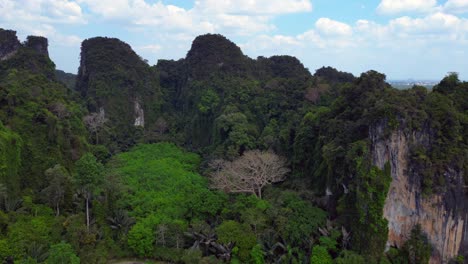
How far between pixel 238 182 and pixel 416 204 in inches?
438

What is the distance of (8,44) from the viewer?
48.5m

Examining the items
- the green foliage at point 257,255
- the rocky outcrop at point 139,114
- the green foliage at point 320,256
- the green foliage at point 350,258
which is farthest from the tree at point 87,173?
the rocky outcrop at point 139,114

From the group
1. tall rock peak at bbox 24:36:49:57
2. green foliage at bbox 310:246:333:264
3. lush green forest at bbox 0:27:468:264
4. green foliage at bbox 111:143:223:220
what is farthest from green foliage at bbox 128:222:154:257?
tall rock peak at bbox 24:36:49:57

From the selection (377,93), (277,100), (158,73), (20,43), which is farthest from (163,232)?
(158,73)

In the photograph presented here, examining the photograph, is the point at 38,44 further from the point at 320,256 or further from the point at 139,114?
the point at 320,256

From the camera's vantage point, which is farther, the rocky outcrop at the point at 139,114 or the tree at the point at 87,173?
the rocky outcrop at the point at 139,114

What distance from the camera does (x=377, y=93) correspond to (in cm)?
2308

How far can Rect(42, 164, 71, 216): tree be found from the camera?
958 inches

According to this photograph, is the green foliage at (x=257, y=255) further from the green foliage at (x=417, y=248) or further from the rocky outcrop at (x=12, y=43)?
the rocky outcrop at (x=12, y=43)

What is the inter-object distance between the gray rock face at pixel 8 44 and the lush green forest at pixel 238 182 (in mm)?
9227

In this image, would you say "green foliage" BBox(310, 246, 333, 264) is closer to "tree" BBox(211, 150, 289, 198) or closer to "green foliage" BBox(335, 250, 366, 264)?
"green foliage" BBox(335, 250, 366, 264)

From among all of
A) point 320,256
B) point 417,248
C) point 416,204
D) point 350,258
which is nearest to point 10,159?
point 320,256

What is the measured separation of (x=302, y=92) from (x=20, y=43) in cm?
3676

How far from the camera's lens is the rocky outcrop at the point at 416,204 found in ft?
65.1
